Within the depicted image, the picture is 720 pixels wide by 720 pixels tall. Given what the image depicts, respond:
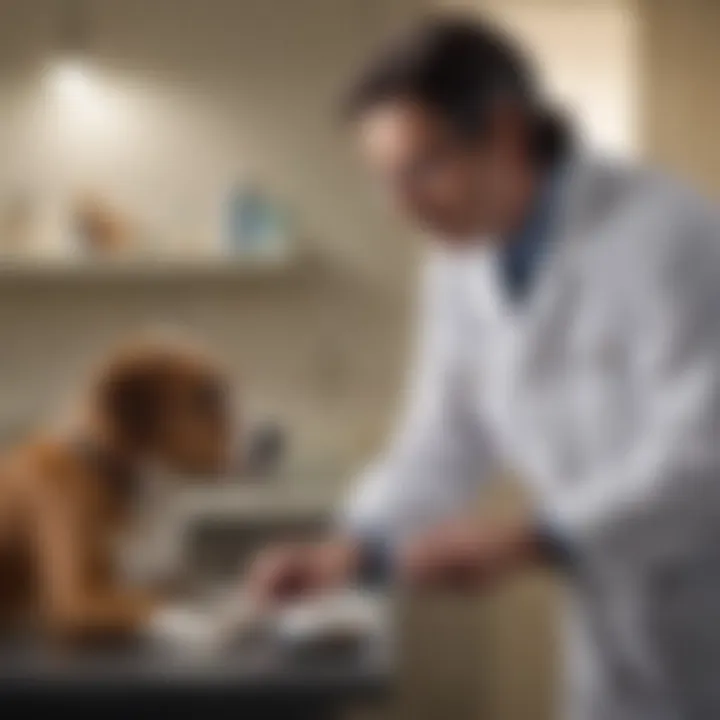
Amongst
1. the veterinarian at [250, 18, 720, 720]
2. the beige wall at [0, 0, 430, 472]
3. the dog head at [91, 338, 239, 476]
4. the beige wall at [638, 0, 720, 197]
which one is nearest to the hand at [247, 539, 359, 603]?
the veterinarian at [250, 18, 720, 720]

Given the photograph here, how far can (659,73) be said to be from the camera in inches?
53.7

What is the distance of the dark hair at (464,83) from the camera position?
99cm

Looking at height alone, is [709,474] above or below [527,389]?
below

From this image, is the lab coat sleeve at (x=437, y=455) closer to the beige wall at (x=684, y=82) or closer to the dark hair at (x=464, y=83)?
the dark hair at (x=464, y=83)

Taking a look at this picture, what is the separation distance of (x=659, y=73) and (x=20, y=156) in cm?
65

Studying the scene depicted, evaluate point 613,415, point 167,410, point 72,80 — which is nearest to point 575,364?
point 613,415

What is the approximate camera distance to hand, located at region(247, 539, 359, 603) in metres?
0.99

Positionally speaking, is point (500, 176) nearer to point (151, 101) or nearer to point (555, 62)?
point (555, 62)

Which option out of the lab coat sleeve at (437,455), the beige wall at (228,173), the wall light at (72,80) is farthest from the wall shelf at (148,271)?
the lab coat sleeve at (437,455)

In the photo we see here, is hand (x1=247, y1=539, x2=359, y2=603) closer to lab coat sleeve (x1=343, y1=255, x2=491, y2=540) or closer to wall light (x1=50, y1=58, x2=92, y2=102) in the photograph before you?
lab coat sleeve (x1=343, y1=255, x2=491, y2=540)

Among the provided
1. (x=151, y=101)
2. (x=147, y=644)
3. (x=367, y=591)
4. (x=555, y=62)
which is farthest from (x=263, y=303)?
(x=147, y=644)

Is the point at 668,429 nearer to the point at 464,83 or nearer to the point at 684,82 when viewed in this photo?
the point at 464,83

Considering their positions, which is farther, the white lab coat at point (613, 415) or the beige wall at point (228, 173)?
the beige wall at point (228, 173)

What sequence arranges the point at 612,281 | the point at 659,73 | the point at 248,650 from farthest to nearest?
the point at 659,73 → the point at 612,281 → the point at 248,650
